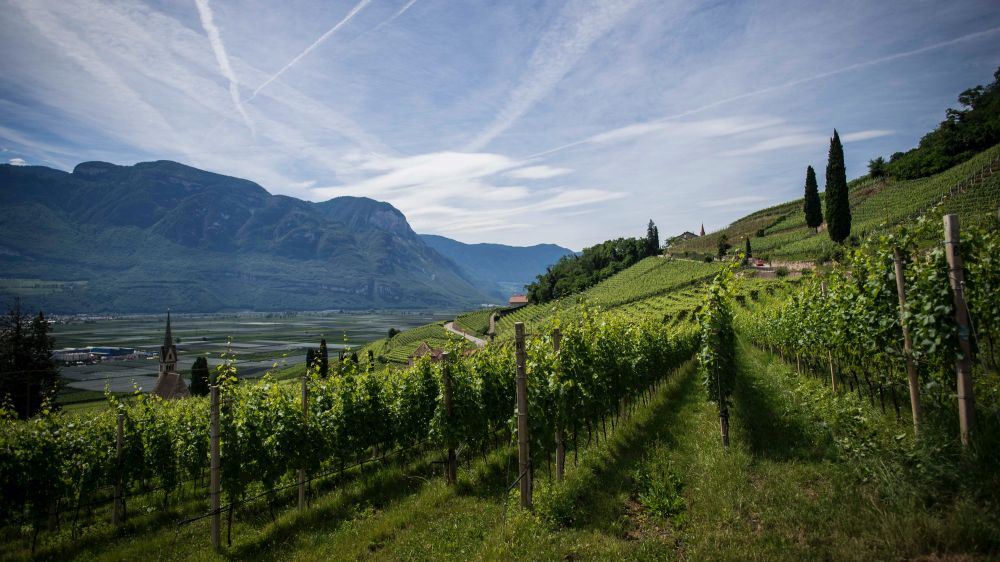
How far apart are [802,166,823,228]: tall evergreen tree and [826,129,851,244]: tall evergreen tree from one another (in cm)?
1525

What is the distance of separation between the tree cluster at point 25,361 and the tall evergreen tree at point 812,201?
88621 millimetres

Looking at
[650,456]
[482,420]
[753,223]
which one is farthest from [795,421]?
[753,223]

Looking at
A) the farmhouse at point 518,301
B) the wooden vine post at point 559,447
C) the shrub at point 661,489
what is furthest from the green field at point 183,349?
the shrub at point 661,489

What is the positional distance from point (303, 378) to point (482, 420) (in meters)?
4.09

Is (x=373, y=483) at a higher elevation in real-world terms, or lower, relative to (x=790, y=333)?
lower

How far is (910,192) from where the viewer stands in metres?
62.8

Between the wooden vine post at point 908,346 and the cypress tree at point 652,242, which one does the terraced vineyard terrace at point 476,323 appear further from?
the wooden vine post at point 908,346

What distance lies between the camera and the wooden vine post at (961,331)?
5387mm

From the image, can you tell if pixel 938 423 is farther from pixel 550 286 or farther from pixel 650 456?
pixel 550 286

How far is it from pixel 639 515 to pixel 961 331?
183 inches

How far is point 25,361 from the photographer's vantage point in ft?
124

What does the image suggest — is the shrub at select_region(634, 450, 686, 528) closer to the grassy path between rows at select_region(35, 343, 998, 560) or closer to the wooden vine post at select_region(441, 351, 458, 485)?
the grassy path between rows at select_region(35, 343, 998, 560)

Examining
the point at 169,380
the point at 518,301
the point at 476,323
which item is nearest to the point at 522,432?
the point at 169,380

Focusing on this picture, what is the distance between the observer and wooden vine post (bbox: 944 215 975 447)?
212 inches
